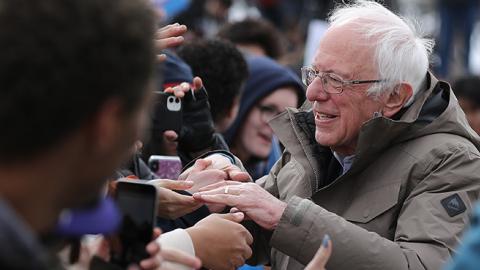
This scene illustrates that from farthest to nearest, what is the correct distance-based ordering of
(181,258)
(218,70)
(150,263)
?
(218,70) → (181,258) → (150,263)

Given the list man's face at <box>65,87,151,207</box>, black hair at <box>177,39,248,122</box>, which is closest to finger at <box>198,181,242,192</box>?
man's face at <box>65,87,151,207</box>

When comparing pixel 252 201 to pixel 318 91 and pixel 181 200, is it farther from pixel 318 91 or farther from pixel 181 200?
pixel 318 91

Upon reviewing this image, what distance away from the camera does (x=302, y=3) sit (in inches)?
639

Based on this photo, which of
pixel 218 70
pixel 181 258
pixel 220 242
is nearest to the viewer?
pixel 181 258

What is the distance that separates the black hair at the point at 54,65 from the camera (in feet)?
4.79

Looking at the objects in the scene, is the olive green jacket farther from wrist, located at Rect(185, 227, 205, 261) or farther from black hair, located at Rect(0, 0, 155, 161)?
black hair, located at Rect(0, 0, 155, 161)

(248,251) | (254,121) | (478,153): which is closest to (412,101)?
(478,153)

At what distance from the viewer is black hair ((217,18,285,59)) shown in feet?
23.5

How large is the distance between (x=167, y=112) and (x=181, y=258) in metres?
1.74

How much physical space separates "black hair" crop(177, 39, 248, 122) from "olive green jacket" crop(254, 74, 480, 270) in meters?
1.28

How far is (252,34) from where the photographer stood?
23.5ft

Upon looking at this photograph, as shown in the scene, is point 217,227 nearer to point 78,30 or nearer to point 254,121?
point 78,30

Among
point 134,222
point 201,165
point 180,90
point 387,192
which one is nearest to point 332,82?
point 387,192

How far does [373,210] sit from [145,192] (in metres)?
1.32
